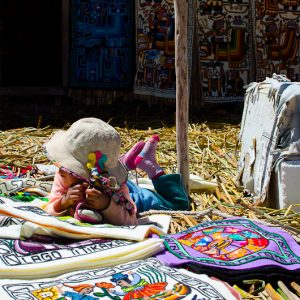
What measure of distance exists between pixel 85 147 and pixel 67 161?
12 cm

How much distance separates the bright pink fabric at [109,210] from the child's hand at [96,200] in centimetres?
3

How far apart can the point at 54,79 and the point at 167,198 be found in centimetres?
725

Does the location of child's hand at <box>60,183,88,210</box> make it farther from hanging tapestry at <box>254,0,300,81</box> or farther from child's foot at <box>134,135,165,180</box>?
hanging tapestry at <box>254,0,300,81</box>

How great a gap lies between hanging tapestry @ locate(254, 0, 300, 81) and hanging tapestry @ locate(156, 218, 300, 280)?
6126mm

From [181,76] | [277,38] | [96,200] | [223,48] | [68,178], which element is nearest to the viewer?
[96,200]

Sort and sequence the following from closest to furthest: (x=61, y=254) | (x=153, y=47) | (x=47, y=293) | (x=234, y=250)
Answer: (x=47, y=293), (x=61, y=254), (x=234, y=250), (x=153, y=47)

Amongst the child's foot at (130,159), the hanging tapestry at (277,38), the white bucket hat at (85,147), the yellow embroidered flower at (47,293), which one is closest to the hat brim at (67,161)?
the white bucket hat at (85,147)

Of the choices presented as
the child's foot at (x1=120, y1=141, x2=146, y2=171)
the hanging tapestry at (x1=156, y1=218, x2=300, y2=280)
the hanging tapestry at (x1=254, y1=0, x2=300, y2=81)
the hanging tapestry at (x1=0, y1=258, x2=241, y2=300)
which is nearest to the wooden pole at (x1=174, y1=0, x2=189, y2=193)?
the child's foot at (x1=120, y1=141, x2=146, y2=171)

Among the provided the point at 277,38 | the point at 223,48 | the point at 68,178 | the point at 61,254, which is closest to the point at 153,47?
the point at 223,48

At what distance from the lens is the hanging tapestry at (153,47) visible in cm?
886

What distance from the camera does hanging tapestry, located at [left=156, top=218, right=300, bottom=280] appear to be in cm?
284

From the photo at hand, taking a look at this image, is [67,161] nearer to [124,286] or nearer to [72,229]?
[72,229]

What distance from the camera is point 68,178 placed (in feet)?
11.0

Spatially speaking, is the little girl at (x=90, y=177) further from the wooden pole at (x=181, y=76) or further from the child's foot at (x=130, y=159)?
the wooden pole at (x=181, y=76)
